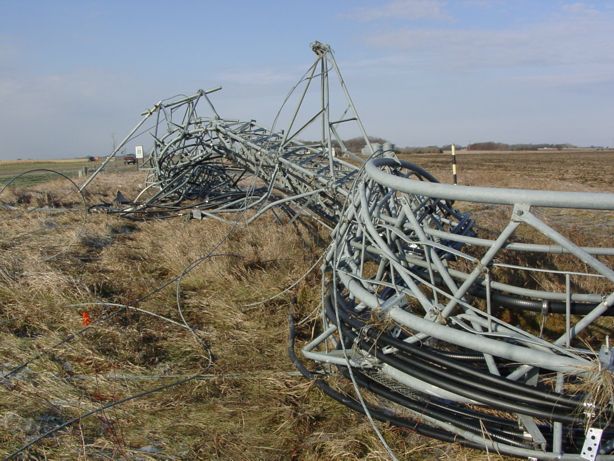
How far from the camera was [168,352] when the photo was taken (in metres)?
4.75

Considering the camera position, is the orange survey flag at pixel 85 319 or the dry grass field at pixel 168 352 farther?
the orange survey flag at pixel 85 319

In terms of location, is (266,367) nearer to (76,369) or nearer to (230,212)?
(76,369)

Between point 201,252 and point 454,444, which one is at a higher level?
point 201,252

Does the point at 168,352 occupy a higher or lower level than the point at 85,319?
lower

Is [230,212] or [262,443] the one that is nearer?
[262,443]

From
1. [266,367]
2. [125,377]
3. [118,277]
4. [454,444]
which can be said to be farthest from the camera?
[118,277]

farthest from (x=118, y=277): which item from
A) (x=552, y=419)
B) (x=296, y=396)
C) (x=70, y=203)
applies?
(x=70, y=203)

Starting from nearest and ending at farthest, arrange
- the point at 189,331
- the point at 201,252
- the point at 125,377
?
the point at 125,377 → the point at 189,331 → the point at 201,252

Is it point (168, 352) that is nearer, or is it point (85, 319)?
point (168, 352)

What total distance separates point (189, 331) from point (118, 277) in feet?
5.69

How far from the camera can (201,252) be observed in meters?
7.01

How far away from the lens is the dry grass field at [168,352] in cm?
337

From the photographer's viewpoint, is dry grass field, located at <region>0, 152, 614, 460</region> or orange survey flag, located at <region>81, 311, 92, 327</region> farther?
orange survey flag, located at <region>81, 311, 92, 327</region>

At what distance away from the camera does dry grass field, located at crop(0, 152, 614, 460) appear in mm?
3367
